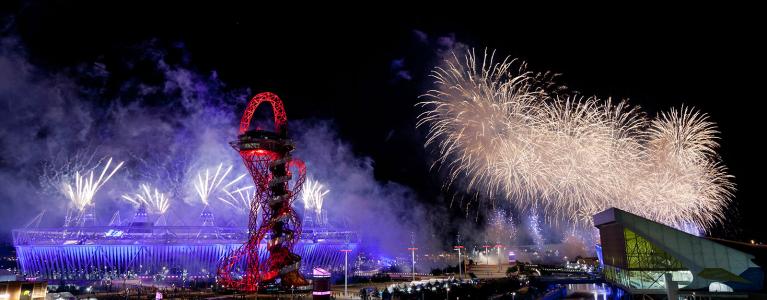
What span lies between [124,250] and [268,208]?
31.0 meters

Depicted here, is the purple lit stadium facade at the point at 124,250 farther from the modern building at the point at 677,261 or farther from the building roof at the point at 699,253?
the building roof at the point at 699,253

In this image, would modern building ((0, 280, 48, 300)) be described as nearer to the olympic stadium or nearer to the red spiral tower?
the red spiral tower

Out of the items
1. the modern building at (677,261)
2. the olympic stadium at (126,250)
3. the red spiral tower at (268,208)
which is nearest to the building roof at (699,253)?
the modern building at (677,261)

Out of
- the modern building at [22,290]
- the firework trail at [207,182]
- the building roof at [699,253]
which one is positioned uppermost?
the firework trail at [207,182]

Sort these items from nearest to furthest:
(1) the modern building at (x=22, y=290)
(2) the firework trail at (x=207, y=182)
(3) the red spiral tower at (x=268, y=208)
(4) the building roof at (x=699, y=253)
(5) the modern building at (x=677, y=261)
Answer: (1) the modern building at (x=22, y=290), (5) the modern building at (x=677, y=261), (4) the building roof at (x=699, y=253), (3) the red spiral tower at (x=268, y=208), (2) the firework trail at (x=207, y=182)

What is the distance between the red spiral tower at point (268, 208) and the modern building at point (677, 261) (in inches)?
1050

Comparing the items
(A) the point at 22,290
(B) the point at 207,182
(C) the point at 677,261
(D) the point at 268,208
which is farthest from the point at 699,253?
(B) the point at 207,182

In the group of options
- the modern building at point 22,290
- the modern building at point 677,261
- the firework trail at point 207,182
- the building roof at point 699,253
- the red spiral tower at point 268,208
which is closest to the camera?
the modern building at point 22,290

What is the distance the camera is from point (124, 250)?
6494 centimetres

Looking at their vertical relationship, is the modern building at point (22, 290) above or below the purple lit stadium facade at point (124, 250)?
below

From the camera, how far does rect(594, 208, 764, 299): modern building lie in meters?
28.7

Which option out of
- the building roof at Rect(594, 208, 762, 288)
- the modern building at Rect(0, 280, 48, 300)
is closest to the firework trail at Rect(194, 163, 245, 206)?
the modern building at Rect(0, 280, 48, 300)

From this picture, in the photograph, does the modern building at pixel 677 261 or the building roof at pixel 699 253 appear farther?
the building roof at pixel 699 253

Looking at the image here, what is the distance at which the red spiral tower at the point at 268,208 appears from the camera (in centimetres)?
4412
